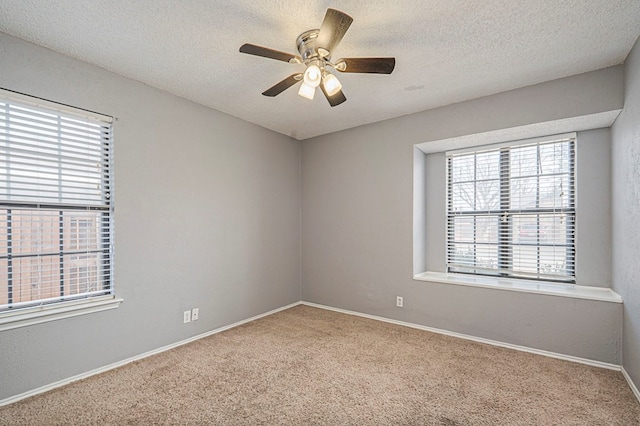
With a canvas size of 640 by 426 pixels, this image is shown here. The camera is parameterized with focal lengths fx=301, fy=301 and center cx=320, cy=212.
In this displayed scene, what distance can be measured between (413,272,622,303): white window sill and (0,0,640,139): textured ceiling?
1981 mm

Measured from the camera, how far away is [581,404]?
2092 millimetres

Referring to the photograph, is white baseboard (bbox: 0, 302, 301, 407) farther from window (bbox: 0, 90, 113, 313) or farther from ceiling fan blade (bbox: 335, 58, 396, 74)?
ceiling fan blade (bbox: 335, 58, 396, 74)

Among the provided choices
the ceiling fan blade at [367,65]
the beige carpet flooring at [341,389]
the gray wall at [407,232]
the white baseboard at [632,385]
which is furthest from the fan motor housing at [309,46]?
the white baseboard at [632,385]

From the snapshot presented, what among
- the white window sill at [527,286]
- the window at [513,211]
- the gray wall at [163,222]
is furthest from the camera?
the window at [513,211]

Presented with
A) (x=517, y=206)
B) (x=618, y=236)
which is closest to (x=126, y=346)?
(x=517, y=206)

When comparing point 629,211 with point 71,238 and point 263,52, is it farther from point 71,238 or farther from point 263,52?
point 71,238

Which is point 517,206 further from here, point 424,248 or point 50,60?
point 50,60

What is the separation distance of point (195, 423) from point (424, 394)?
1584 millimetres

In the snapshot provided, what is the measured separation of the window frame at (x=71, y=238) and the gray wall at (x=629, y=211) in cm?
413

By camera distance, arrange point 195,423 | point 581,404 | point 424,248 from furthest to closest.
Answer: point 424,248 < point 581,404 < point 195,423

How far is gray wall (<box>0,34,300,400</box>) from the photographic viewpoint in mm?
2271

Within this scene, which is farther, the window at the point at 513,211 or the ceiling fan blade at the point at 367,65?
the window at the point at 513,211

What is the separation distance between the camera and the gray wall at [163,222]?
89.4 inches

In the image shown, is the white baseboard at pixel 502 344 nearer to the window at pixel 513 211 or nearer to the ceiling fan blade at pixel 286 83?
the window at pixel 513 211
